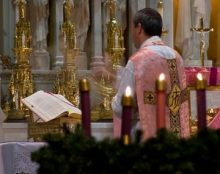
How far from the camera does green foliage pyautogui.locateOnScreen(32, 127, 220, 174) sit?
4.08 feet

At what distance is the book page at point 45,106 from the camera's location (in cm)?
397

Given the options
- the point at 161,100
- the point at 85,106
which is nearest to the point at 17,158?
the point at 85,106

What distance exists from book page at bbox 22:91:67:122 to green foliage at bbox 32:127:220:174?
2.61 m

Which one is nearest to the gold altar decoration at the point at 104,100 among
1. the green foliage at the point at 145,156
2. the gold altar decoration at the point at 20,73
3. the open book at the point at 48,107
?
the gold altar decoration at the point at 20,73

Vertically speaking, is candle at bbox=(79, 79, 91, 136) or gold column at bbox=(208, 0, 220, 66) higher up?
gold column at bbox=(208, 0, 220, 66)

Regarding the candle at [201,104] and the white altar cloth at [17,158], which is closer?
the candle at [201,104]

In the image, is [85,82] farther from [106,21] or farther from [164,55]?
[106,21]

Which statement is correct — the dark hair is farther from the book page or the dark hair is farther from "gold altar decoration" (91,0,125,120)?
"gold altar decoration" (91,0,125,120)

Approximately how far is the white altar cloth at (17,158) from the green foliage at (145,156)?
2.31 meters

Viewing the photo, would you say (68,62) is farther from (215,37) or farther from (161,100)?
(161,100)

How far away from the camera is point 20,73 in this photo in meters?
5.96

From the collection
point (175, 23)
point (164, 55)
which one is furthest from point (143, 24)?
point (175, 23)

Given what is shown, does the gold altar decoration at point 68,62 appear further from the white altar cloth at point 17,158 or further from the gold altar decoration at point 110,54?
the white altar cloth at point 17,158

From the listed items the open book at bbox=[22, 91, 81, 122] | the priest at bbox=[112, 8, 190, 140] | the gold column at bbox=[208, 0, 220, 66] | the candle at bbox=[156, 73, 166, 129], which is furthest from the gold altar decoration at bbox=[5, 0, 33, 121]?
the candle at bbox=[156, 73, 166, 129]
